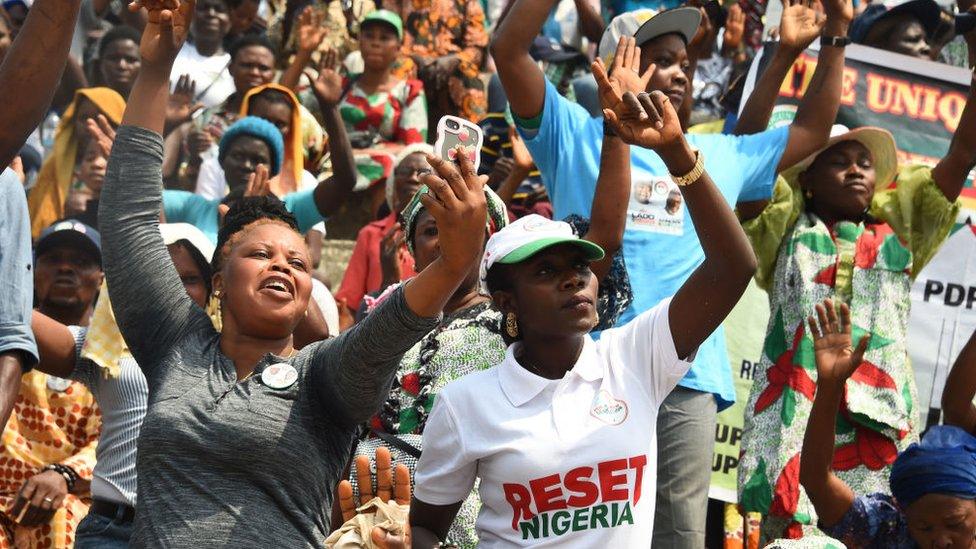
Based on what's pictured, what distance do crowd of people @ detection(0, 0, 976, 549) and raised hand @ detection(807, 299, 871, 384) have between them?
1 cm

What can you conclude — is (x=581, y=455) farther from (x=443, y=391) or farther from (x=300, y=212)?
(x=300, y=212)

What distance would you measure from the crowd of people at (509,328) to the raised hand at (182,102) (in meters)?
1.71

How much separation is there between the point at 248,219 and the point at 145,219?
0.34m

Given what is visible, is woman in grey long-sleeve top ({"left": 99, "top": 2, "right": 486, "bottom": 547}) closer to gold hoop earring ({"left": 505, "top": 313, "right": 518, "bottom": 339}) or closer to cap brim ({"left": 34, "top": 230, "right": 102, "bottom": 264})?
gold hoop earring ({"left": 505, "top": 313, "right": 518, "bottom": 339})

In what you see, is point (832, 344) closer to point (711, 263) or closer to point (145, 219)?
point (711, 263)

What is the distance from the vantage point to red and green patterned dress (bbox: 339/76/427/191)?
10117 mm

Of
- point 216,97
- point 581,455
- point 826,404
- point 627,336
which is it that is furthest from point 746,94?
point 216,97

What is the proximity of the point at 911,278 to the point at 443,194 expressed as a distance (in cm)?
349

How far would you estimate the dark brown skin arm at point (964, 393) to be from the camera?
18.2ft

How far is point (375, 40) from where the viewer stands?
10234mm

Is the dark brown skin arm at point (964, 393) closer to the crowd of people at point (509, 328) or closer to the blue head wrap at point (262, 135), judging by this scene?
the crowd of people at point (509, 328)

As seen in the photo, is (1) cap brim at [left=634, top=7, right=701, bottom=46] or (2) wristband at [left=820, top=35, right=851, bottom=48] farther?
(2) wristband at [left=820, top=35, right=851, bottom=48]

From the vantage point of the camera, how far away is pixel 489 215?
498cm

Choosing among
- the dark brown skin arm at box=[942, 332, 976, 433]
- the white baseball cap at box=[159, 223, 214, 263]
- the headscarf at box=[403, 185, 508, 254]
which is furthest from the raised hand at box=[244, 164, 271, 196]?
the dark brown skin arm at box=[942, 332, 976, 433]
